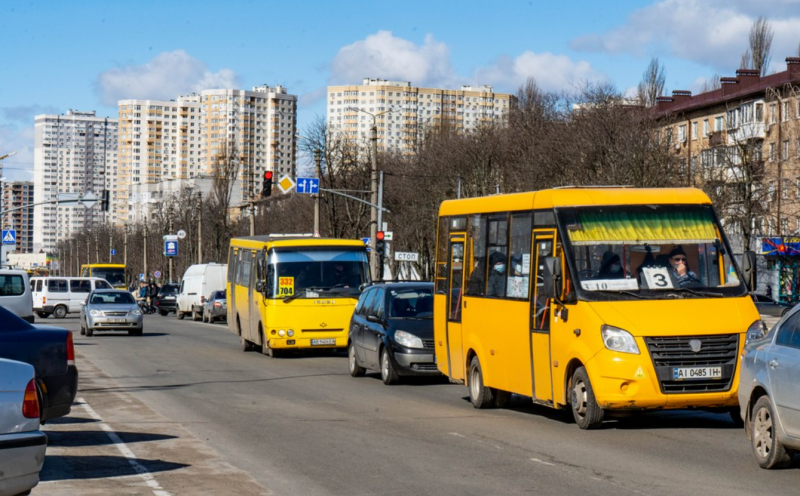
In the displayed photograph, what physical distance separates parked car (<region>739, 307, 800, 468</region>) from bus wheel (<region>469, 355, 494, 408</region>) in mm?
5315

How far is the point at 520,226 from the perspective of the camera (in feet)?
48.2

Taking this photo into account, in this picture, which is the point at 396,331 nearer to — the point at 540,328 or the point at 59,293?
the point at 540,328

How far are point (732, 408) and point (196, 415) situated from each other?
6.50 m

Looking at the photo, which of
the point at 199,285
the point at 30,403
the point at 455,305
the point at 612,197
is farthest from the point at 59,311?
the point at 30,403

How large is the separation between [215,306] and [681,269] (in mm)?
42750

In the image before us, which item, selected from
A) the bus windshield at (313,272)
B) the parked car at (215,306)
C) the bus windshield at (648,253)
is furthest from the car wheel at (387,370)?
the parked car at (215,306)

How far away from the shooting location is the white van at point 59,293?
59.8 meters

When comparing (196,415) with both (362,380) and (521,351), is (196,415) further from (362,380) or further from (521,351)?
(362,380)

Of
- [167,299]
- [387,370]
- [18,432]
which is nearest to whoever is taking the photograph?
[18,432]

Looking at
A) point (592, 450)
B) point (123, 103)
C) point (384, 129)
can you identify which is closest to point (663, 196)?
point (592, 450)

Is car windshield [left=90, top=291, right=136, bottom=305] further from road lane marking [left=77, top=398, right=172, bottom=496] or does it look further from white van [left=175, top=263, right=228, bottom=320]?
road lane marking [left=77, top=398, right=172, bottom=496]

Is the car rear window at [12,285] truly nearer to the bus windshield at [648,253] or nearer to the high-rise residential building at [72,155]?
the bus windshield at [648,253]

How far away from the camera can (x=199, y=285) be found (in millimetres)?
57906

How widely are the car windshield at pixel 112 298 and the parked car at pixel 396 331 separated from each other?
2126 cm
